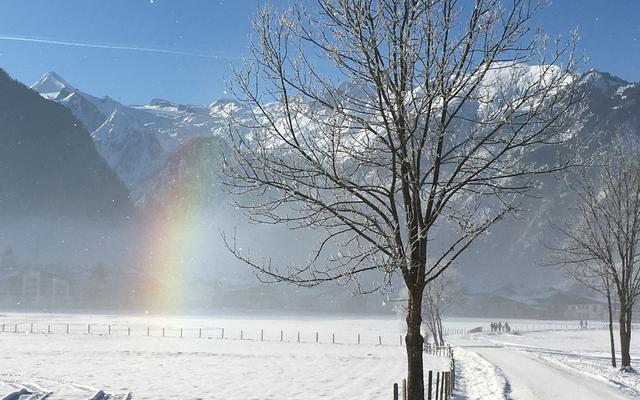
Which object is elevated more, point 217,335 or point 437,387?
point 437,387

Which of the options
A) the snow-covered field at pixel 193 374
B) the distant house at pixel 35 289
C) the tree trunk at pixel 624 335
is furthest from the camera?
the distant house at pixel 35 289

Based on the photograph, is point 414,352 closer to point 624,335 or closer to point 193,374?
point 624,335

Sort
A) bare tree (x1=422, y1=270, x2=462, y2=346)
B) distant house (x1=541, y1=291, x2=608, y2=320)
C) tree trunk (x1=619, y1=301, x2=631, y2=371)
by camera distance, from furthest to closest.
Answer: distant house (x1=541, y1=291, x2=608, y2=320)
bare tree (x1=422, y1=270, x2=462, y2=346)
tree trunk (x1=619, y1=301, x2=631, y2=371)

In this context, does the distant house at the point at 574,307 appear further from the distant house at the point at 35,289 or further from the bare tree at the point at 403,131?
the bare tree at the point at 403,131

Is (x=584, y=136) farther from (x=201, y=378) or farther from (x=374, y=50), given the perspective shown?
(x=201, y=378)

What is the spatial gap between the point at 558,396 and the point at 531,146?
42.1 ft

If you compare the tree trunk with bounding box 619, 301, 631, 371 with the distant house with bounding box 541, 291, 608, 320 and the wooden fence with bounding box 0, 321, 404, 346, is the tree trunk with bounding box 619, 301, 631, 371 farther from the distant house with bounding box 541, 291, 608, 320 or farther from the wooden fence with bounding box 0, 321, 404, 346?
the distant house with bounding box 541, 291, 608, 320

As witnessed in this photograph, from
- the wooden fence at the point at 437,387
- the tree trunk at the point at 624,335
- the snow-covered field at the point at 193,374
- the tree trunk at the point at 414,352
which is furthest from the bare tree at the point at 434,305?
the tree trunk at the point at 414,352

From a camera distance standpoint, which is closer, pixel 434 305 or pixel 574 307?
pixel 434 305

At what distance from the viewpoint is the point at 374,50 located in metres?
8.33

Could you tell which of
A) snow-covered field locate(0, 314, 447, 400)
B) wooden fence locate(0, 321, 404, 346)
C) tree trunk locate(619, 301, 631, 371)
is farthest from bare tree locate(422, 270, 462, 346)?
tree trunk locate(619, 301, 631, 371)

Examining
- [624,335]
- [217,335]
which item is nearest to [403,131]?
[624,335]

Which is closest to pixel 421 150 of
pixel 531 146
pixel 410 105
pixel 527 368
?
pixel 410 105

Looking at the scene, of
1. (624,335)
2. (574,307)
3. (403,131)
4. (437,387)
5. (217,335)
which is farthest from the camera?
(574,307)
